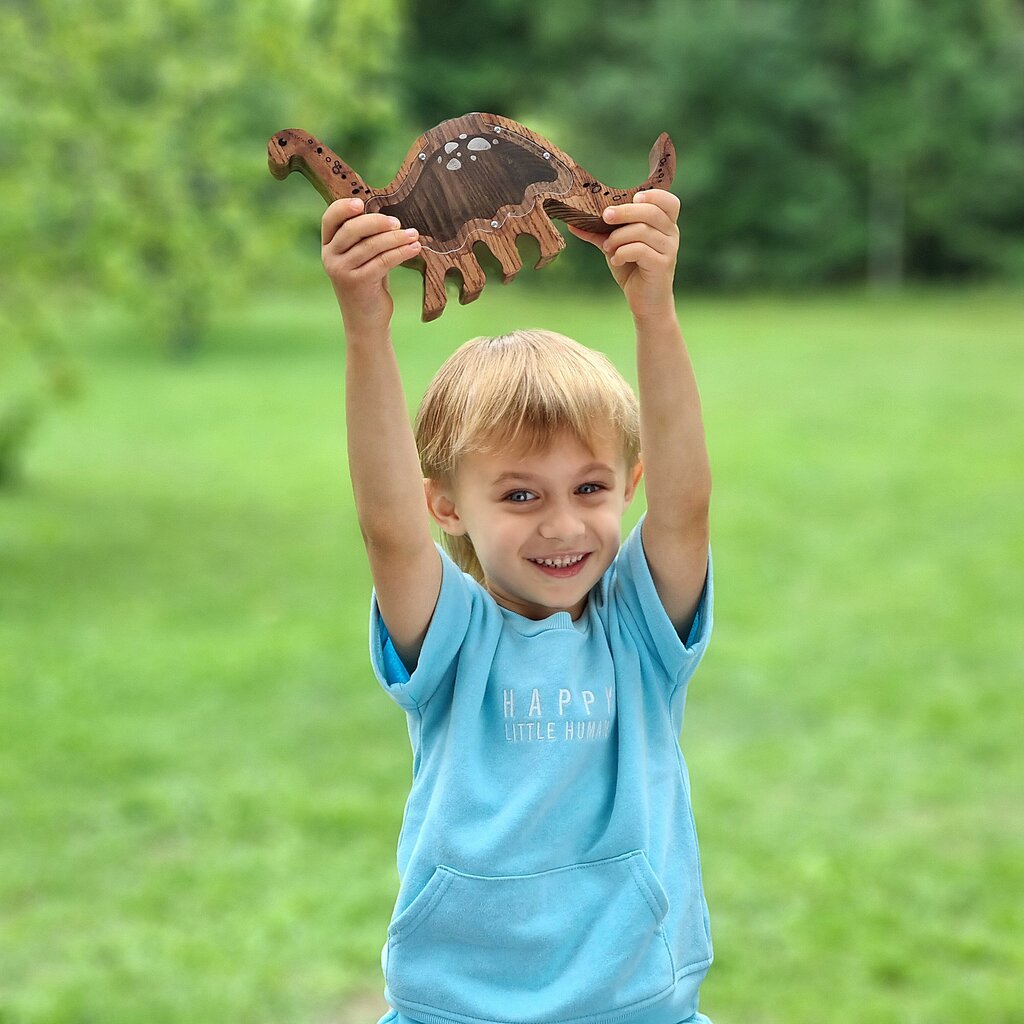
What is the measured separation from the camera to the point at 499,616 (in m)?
1.84

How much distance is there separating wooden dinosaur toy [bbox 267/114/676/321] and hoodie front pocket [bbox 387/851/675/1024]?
2.31ft

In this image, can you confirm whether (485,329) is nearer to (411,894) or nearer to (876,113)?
(876,113)

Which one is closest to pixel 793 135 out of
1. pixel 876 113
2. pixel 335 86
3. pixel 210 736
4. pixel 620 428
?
pixel 876 113

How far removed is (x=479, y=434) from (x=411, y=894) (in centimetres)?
57

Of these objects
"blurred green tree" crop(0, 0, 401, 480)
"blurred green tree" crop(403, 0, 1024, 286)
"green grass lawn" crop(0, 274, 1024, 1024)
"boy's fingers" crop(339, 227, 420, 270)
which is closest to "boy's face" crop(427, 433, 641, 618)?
"boy's fingers" crop(339, 227, 420, 270)

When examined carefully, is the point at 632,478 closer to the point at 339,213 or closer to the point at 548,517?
the point at 548,517

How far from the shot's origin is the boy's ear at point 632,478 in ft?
6.39

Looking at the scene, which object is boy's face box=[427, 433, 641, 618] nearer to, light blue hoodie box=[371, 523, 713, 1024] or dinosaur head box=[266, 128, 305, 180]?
light blue hoodie box=[371, 523, 713, 1024]

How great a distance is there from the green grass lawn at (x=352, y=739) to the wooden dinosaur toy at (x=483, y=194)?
100 inches

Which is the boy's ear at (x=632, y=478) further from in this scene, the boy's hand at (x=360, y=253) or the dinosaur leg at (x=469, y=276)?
the boy's hand at (x=360, y=253)

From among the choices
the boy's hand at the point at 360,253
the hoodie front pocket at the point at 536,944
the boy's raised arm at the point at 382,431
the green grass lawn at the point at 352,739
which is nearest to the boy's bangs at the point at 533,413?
the boy's raised arm at the point at 382,431

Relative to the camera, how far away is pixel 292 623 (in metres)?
7.14

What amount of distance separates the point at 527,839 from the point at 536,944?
0.42ft

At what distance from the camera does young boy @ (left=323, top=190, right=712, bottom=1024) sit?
175cm
